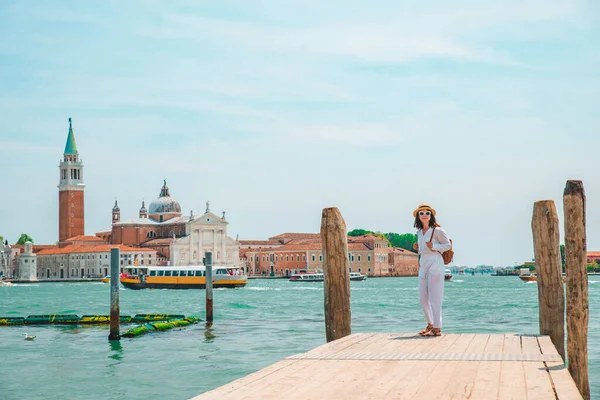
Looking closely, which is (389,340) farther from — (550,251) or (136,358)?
(136,358)

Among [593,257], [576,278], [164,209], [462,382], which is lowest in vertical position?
[462,382]

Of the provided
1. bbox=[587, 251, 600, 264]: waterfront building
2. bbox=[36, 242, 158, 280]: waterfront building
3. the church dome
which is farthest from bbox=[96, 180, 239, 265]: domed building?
bbox=[587, 251, 600, 264]: waterfront building

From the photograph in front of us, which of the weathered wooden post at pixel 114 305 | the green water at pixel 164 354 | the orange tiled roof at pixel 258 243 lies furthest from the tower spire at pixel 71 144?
the weathered wooden post at pixel 114 305

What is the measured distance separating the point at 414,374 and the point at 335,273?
3310 mm

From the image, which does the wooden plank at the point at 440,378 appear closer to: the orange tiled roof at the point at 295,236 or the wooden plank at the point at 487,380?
the wooden plank at the point at 487,380

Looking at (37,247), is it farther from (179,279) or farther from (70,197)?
(179,279)

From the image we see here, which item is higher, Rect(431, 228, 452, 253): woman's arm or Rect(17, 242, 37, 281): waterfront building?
Rect(17, 242, 37, 281): waterfront building

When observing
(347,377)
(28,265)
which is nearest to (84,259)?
(28,265)

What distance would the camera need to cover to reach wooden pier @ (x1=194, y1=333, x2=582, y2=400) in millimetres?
5633

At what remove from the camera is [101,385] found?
13.8 m

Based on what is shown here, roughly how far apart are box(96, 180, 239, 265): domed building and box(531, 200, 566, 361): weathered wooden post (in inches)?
4204

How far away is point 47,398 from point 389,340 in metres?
5.86

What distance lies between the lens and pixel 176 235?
4761 inches

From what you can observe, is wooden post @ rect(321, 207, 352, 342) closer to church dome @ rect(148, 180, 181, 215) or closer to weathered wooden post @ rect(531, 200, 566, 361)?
weathered wooden post @ rect(531, 200, 566, 361)
